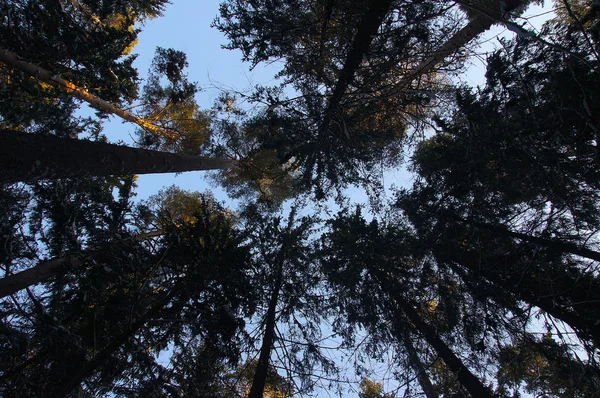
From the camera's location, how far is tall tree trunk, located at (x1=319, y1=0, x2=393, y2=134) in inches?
211

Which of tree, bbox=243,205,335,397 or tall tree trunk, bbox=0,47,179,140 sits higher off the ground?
tall tree trunk, bbox=0,47,179,140

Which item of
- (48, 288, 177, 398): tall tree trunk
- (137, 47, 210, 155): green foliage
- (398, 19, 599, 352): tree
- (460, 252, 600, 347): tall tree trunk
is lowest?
(48, 288, 177, 398): tall tree trunk

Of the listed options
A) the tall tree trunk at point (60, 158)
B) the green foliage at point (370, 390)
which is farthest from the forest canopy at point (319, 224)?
the green foliage at point (370, 390)

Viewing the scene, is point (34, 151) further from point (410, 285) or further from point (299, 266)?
point (410, 285)

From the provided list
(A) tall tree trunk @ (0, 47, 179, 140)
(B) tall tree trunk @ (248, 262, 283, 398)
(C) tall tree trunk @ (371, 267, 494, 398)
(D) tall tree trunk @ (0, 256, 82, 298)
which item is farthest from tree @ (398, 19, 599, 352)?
(A) tall tree trunk @ (0, 47, 179, 140)

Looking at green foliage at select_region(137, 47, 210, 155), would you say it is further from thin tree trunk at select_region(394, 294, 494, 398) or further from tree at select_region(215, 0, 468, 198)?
thin tree trunk at select_region(394, 294, 494, 398)

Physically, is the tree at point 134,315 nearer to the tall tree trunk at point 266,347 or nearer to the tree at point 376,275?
the tall tree trunk at point 266,347

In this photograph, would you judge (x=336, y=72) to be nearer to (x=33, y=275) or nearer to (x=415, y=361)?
(x=415, y=361)

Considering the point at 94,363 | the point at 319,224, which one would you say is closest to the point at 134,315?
the point at 94,363

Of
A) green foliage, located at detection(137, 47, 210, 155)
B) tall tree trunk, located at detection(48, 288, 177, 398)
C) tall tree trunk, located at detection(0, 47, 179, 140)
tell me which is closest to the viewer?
tall tree trunk, located at detection(48, 288, 177, 398)

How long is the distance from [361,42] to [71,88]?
8556 millimetres

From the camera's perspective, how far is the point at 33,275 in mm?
6418

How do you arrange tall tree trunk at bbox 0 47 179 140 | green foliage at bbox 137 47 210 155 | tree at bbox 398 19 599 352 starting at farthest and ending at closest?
green foliage at bbox 137 47 210 155 → tall tree trunk at bbox 0 47 179 140 → tree at bbox 398 19 599 352

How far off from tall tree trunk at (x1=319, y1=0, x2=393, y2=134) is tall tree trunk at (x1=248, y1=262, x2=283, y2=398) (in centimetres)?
499
